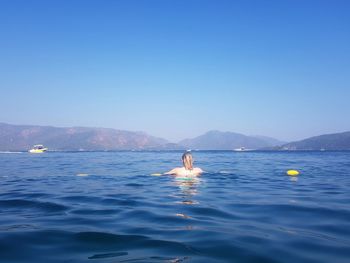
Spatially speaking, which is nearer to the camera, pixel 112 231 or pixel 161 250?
pixel 161 250

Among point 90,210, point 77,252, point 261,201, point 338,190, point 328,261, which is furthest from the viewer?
point 338,190

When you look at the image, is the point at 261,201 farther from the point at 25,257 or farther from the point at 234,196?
the point at 25,257

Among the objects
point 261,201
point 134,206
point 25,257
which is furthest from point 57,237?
point 261,201

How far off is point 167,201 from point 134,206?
1.20m

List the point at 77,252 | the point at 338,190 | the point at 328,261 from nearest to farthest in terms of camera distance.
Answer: the point at 328,261
the point at 77,252
the point at 338,190

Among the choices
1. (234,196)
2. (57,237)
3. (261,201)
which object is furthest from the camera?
(234,196)

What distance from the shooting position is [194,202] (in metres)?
8.48

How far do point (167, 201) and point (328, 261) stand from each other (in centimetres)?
529

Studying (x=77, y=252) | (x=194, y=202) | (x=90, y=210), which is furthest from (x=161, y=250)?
(x=194, y=202)

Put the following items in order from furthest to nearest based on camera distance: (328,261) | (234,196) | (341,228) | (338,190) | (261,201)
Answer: (338,190) → (234,196) → (261,201) → (341,228) → (328,261)

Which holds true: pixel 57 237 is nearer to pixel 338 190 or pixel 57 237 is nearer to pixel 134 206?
pixel 134 206

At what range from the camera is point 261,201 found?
876 cm

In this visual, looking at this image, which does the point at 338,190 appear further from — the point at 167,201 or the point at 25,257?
the point at 25,257

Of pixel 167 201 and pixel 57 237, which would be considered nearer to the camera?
pixel 57 237
